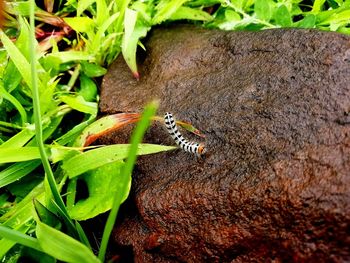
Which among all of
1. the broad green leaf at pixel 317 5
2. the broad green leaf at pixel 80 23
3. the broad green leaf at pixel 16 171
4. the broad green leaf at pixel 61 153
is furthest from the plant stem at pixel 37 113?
the broad green leaf at pixel 317 5

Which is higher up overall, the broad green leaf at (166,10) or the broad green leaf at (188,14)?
the broad green leaf at (166,10)

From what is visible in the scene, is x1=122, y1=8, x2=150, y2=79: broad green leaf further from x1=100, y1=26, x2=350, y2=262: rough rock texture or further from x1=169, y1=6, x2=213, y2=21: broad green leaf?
x1=169, y1=6, x2=213, y2=21: broad green leaf

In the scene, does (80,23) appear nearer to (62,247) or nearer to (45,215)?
(45,215)

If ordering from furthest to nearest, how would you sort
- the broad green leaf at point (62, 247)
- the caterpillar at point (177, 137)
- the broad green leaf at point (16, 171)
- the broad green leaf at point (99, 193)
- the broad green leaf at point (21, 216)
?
the broad green leaf at point (16, 171), the broad green leaf at point (21, 216), the broad green leaf at point (99, 193), the caterpillar at point (177, 137), the broad green leaf at point (62, 247)

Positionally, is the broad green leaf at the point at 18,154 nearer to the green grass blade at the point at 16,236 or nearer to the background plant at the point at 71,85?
the background plant at the point at 71,85

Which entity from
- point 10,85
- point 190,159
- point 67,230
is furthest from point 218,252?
point 10,85

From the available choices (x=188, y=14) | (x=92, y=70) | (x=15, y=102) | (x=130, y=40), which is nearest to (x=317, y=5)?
(x=188, y=14)
